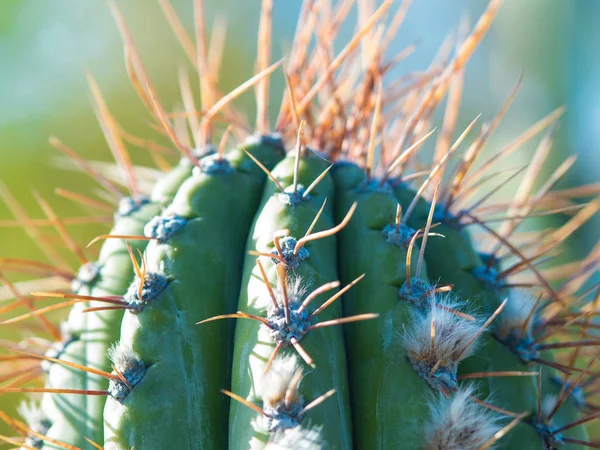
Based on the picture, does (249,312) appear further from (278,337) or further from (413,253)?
(413,253)

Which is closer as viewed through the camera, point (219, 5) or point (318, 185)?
point (318, 185)

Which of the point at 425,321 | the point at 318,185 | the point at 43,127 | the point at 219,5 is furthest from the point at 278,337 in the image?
the point at 219,5

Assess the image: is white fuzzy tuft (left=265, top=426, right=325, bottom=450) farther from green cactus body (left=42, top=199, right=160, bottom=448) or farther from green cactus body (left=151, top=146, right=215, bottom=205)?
green cactus body (left=151, top=146, right=215, bottom=205)

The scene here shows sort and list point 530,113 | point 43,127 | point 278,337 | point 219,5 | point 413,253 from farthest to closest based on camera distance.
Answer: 1. point 219,5
2. point 43,127
3. point 530,113
4. point 413,253
5. point 278,337

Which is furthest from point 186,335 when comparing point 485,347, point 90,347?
point 485,347

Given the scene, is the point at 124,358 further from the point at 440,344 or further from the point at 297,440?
the point at 440,344

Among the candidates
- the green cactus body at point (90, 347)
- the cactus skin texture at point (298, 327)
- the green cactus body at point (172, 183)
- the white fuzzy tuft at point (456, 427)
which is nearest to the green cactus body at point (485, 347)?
the cactus skin texture at point (298, 327)
